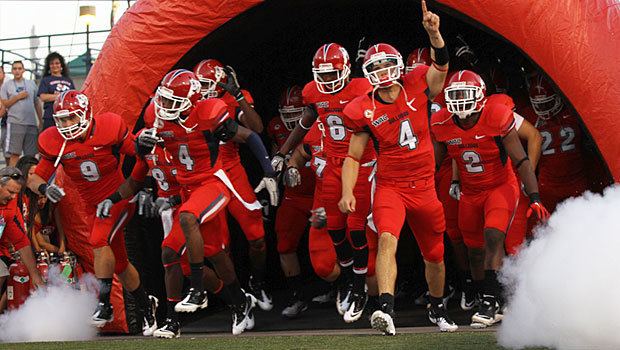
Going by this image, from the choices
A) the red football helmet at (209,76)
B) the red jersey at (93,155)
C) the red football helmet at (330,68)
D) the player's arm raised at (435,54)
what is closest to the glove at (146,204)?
the red jersey at (93,155)

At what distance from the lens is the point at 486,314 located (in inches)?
293

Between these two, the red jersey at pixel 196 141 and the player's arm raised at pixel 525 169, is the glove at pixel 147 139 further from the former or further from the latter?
the player's arm raised at pixel 525 169

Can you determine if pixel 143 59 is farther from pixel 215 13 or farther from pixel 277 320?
pixel 277 320

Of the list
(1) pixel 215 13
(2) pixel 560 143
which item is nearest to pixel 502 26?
(2) pixel 560 143

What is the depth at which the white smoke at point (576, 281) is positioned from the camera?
5051 millimetres

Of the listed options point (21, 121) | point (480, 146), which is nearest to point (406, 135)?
point (480, 146)

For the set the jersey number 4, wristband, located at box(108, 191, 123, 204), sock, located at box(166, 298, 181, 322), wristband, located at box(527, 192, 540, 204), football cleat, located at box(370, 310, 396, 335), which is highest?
the jersey number 4

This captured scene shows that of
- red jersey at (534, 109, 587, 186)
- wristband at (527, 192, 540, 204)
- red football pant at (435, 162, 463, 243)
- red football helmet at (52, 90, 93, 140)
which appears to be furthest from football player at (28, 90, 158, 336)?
red jersey at (534, 109, 587, 186)

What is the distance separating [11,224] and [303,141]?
2351 millimetres

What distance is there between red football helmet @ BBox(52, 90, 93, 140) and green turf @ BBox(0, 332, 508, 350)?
1523mm

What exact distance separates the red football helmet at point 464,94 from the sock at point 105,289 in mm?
2861

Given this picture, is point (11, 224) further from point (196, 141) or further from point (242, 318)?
point (242, 318)

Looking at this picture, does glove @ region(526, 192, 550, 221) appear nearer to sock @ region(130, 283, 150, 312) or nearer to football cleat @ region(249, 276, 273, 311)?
football cleat @ region(249, 276, 273, 311)

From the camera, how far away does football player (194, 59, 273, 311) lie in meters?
8.48
